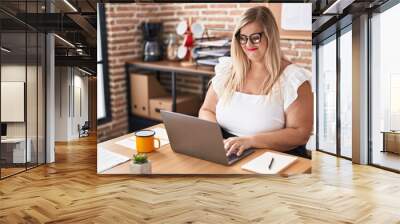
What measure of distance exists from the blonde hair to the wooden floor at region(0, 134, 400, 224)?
3.86 feet

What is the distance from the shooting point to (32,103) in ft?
20.4

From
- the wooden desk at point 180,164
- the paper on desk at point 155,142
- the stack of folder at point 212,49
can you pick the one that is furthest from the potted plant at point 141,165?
the stack of folder at point 212,49

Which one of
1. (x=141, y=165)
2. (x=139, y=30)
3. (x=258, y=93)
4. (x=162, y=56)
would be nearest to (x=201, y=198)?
(x=141, y=165)

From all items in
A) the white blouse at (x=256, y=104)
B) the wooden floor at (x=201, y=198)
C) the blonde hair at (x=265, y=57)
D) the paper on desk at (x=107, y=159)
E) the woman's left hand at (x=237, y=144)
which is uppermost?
the blonde hair at (x=265, y=57)

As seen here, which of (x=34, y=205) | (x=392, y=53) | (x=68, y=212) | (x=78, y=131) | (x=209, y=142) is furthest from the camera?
(x=78, y=131)

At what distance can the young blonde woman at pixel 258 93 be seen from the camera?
499 cm

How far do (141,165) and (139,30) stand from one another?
65.5 inches

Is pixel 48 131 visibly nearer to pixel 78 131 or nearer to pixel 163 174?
pixel 163 174

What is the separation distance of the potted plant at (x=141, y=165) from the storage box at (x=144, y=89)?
613mm

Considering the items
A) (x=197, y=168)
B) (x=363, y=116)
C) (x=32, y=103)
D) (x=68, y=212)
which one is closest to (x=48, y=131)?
(x=32, y=103)

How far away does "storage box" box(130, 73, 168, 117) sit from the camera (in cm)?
505

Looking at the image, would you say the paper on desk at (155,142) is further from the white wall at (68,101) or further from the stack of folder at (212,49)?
the white wall at (68,101)

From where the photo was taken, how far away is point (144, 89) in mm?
5059

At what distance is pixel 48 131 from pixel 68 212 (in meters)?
3.54
